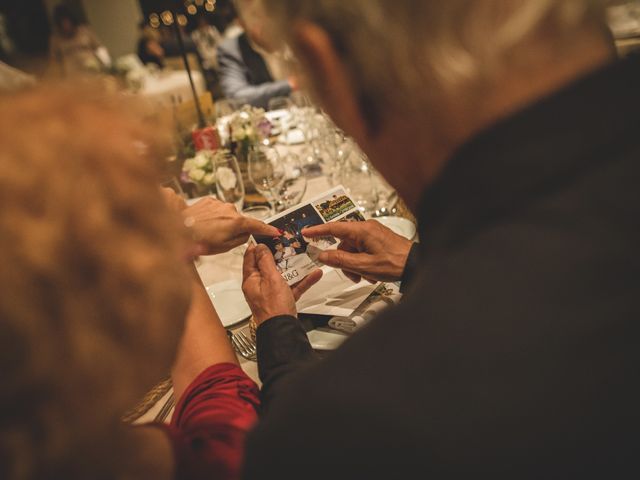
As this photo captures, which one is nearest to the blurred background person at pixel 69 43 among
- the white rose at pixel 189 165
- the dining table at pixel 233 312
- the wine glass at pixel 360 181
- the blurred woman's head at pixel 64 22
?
the blurred woman's head at pixel 64 22

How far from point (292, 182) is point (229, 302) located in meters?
0.77

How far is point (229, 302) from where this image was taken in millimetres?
1241

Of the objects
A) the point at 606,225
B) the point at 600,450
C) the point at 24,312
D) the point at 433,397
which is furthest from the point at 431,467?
the point at 24,312

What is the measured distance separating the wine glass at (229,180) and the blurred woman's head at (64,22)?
635cm

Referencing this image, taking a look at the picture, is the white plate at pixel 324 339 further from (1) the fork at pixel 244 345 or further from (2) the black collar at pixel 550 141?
(2) the black collar at pixel 550 141

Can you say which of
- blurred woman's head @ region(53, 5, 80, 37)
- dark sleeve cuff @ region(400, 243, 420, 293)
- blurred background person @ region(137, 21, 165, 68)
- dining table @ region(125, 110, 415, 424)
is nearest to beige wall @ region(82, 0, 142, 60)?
blurred background person @ region(137, 21, 165, 68)

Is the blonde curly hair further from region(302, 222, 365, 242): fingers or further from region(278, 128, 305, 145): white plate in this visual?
region(278, 128, 305, 145): white plate

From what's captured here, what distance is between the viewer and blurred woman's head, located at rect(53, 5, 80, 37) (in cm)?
630

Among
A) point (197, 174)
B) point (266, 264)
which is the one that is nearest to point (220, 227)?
point (266, 264)

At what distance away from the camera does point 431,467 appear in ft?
1.34

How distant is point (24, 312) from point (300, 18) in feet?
1.54

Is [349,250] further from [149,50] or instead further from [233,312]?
[149,50]

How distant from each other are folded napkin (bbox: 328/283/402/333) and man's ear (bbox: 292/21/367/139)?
0.54 m

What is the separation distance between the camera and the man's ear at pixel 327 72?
0.56 m
